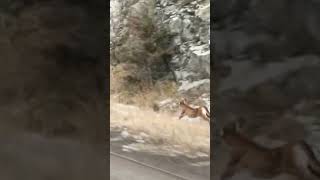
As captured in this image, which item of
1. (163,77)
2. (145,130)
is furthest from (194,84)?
(145,130)

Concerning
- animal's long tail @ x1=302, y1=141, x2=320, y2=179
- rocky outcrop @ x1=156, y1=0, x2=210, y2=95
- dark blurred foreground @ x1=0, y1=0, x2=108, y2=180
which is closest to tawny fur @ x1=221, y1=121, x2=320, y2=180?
animal's long tail @ x1=302, y1=141, x2=320, y2=179

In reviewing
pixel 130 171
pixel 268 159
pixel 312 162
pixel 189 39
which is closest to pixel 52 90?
pixel 130 171

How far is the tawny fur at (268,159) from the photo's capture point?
1.25 meters

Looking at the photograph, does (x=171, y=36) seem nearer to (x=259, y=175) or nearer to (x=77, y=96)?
(x=77, y=96)

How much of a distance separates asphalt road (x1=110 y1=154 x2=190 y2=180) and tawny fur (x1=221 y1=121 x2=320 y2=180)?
212 mm

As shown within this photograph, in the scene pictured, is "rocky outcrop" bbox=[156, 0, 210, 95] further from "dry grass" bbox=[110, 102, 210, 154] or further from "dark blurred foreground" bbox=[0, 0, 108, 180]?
"dark blurred foreground" bbox=[0, 0, 108, 180]

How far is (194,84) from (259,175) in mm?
349

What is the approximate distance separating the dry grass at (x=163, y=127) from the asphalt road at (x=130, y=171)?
3.7 inches

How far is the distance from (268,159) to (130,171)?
17.5 inches

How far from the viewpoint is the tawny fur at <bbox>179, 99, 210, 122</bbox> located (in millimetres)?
1376

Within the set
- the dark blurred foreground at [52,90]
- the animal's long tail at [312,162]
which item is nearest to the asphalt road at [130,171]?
the dark blurred foreground at [52,90]

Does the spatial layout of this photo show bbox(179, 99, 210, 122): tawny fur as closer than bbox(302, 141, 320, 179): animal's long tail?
No

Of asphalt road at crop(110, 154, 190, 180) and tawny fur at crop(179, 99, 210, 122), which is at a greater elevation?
tawny fur at crop(179, 99, 210, 122)

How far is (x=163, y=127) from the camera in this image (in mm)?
1430
